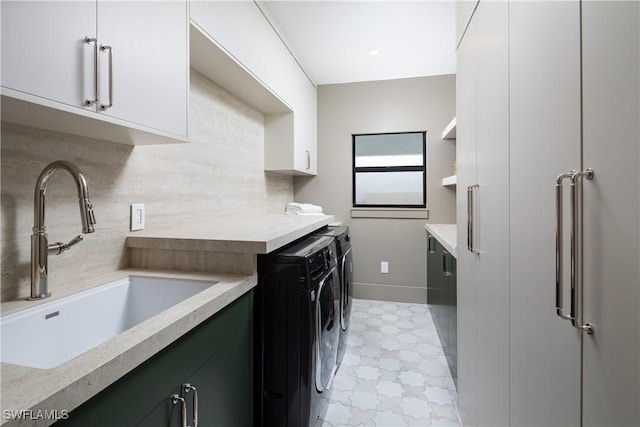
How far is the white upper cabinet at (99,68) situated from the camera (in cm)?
72

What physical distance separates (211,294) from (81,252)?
59cm

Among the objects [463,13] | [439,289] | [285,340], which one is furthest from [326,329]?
[463,13]

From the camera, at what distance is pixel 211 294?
1000 mm

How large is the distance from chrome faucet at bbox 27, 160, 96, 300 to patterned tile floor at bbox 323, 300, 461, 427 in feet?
4.71

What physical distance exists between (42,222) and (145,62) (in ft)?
2.05

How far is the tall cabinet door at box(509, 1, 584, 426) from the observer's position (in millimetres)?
651

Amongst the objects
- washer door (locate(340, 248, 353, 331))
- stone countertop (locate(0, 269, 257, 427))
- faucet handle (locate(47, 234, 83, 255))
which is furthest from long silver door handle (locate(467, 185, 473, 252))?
faucet handle (locate(47, 234, 83, 255))

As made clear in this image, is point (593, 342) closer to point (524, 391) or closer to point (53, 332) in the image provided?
point (524, 391)

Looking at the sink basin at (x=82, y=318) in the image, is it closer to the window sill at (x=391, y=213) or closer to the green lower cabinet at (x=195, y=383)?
the green lower cabinet at (x=195, y=383)

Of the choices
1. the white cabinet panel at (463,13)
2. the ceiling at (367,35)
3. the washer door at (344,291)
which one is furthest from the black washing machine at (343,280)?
the ceiling at (367,35)

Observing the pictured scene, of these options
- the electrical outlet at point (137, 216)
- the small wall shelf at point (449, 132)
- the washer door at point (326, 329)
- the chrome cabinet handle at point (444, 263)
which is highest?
the small wall shelf at point (449, 132)

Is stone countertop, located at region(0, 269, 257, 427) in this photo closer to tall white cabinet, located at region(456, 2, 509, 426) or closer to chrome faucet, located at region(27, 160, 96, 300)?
chrome faucet, located at region(27, 160, 96, 300)

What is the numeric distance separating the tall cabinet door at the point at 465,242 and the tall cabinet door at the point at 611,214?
2.43 feet

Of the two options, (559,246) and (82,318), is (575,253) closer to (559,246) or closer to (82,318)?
(559,246)
